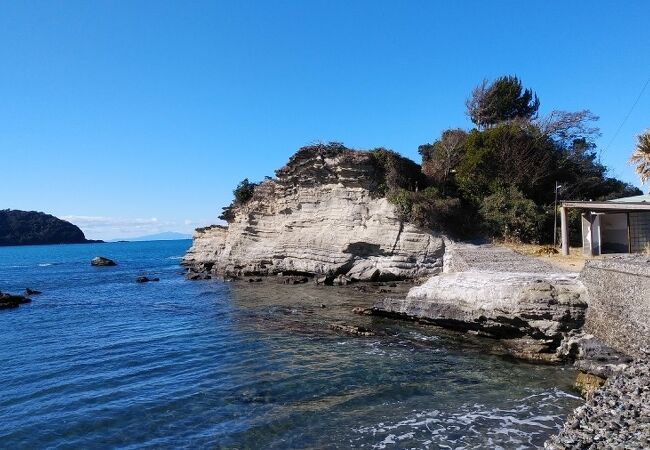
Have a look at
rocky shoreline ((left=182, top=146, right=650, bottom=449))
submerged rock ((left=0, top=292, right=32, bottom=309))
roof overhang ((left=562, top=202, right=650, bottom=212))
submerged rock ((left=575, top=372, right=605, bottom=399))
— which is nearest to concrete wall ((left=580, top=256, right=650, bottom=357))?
rocky shoreline ((left=182, top=146, right=650, bottom=449))

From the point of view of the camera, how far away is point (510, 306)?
45.7 ft

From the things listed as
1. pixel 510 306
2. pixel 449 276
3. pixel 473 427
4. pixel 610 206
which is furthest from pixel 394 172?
pixel 473 427

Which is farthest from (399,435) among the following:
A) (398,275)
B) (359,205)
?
(359,205)

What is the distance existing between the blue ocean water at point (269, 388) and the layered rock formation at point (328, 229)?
11049 millimetres

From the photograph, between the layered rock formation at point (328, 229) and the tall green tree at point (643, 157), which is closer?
the tall green tree at point (643, 157)

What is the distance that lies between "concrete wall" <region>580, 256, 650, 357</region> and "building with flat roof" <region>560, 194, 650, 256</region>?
1064cm

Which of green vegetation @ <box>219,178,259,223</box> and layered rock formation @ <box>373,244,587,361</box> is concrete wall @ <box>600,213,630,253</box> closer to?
layered rock formation @ <box>373,244,587,361</box>

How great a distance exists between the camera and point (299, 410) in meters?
9.80

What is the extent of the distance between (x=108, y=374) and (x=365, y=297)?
13.3 m

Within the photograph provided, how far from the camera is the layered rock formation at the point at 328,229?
2967 cm

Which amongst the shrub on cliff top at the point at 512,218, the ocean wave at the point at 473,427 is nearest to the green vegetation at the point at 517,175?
the shrub on cliff top at the point at 512,218

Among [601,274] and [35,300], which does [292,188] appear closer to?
[35,300]

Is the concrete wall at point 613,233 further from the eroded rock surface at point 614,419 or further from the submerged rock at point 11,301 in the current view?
the submerged rock at point 11,301

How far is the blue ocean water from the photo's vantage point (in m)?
8.70
